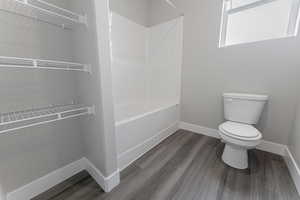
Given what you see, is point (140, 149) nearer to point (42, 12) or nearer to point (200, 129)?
point (200, 129)

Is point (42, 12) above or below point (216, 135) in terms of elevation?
above

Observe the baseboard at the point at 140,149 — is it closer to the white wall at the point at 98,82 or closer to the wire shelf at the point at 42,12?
the white wall at the point at 98,82

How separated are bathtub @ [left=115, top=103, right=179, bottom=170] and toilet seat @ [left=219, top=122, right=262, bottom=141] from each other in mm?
818

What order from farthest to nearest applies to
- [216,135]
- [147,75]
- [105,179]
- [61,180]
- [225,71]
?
[147,75] < [216,135] < [225,71] < [61,180] < [105,179]

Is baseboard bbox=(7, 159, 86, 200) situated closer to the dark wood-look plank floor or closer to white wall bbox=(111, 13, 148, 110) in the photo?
the dark wood-look plank floor

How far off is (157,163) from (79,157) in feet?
2.88

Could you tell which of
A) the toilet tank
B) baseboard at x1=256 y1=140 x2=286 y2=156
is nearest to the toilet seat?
the toilet tank

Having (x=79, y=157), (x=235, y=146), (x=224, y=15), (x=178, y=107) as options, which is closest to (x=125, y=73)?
(x=178, y=107)

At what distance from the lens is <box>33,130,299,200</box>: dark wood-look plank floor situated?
1.08m

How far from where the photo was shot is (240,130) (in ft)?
4.49

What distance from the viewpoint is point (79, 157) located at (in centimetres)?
136

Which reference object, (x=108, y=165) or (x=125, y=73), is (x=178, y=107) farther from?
(x=108, y=165)

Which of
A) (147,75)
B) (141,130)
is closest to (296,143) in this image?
(141,130)

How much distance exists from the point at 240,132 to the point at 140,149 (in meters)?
1.15
